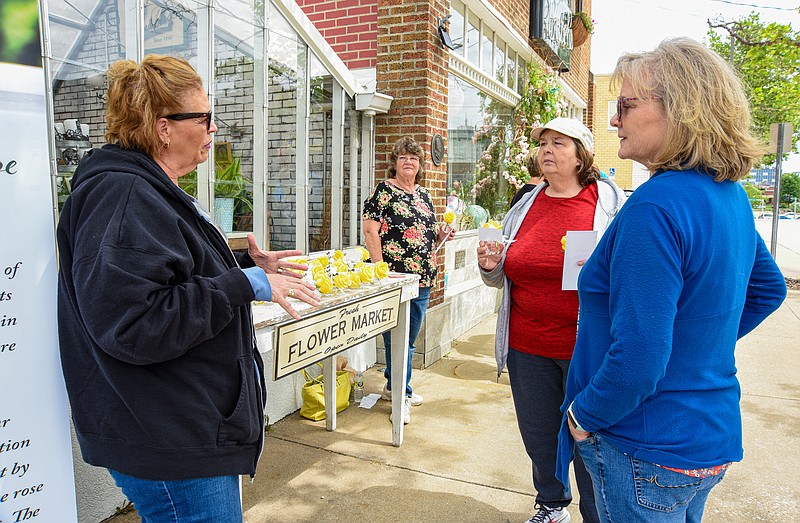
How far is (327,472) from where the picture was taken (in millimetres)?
3564

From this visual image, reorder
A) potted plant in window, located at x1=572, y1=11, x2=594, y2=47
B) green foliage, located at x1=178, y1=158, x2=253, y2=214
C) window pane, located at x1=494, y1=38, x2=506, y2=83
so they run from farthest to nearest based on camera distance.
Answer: potted plant in window, located at x1=572, y1=11, x2=594, y2=47
window pane, located at x1=494, y1=38, x2=506, y2=83
green foliage, located at x1=178, y1=158, x2=253, y2=214

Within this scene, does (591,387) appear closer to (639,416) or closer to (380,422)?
(639,416)

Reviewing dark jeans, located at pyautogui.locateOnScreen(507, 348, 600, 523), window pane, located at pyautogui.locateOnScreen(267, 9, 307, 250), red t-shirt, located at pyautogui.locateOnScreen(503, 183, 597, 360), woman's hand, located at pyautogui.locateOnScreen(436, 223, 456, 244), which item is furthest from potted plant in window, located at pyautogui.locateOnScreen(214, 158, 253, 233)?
dark jeans, located at pyautogui.locateOnScreen(507, 348, 600, 523)

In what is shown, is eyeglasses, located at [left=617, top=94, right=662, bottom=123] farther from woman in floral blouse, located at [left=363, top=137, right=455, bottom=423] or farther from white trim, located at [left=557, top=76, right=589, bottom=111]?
white trim, located at [left=557, top=76, right=589, bottom=111]

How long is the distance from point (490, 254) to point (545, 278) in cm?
30

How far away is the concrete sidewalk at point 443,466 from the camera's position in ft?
10.4

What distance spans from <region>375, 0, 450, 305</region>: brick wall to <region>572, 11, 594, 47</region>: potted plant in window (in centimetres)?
766

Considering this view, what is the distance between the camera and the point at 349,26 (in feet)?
19.4

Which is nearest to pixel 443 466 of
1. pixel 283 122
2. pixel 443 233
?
pixel 443 233

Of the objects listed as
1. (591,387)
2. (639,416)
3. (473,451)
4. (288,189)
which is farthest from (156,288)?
(288,189)

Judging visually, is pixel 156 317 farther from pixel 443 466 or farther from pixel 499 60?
pixel 499 60

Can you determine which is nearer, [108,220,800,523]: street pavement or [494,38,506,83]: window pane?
[108,220,800,523]: street pavement

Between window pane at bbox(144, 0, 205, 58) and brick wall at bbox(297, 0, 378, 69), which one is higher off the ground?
brick wall at bbox(297, 0, 378, 69)

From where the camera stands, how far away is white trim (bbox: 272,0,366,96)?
14.3 feet
